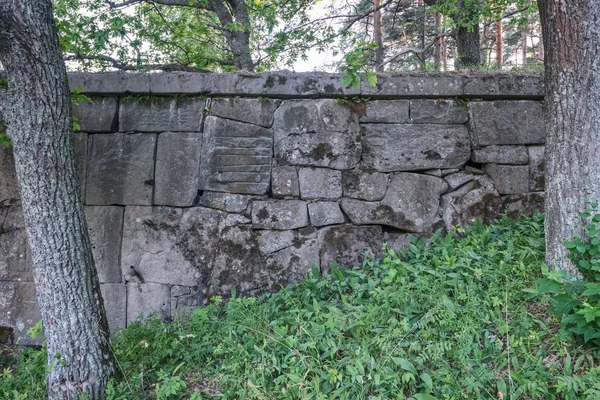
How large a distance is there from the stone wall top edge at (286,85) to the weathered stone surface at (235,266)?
1264 mm

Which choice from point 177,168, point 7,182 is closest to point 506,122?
point 177,168

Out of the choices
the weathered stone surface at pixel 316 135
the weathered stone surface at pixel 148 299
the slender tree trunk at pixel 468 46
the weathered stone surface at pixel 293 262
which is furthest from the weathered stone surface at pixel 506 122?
the weathered stone surface at pixel 148 299

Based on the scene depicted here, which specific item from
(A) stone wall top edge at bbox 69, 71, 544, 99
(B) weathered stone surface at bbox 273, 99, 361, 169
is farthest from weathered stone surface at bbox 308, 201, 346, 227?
(A) stone wall top edge at bbox 69, 71, 544, 99

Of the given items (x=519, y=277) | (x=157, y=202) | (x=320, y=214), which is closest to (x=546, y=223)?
(x=519, y=277)

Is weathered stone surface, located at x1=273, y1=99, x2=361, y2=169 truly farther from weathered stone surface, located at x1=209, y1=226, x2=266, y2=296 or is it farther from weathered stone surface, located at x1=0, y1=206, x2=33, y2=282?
weathered stone surface, located at x1=0, y1=206, x2=33, y2=282

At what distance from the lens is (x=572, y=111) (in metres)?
2.97

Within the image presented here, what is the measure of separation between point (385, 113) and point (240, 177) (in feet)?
4.66

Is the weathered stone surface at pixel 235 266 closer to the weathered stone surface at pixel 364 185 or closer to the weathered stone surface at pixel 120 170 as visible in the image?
the weathered stone surface at pixel 120 170

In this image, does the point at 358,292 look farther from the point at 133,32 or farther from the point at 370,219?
the point at 133,32

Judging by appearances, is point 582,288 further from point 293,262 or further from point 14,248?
point 14,248

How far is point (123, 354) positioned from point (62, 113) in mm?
1701

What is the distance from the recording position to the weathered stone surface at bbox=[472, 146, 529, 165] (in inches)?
160

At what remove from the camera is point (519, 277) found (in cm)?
324

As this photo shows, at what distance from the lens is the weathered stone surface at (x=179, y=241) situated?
12.9ft
